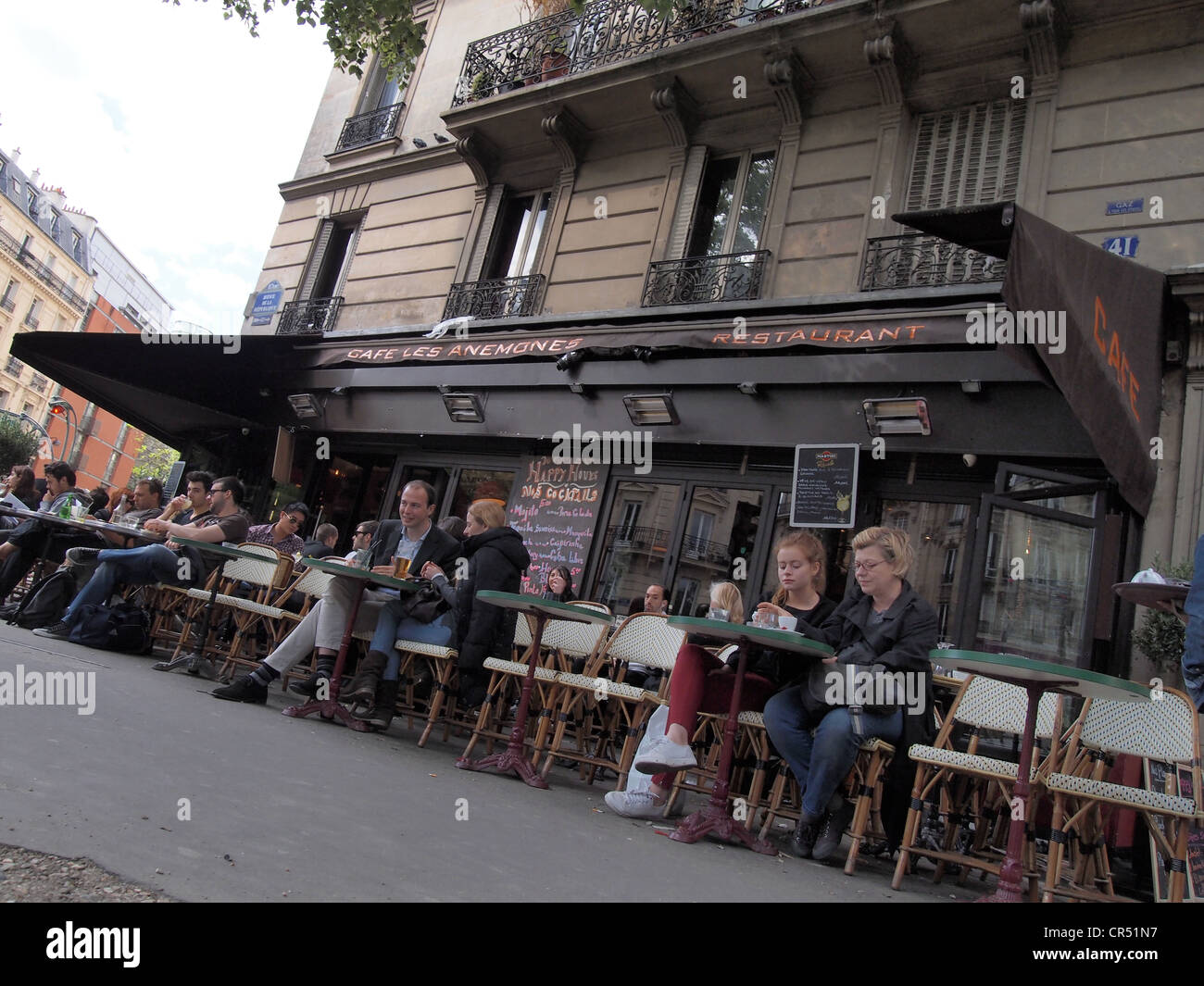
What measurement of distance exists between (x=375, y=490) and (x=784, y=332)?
639 cm

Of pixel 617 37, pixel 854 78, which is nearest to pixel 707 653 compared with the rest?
pixel 854 78

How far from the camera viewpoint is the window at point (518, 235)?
11141 mm

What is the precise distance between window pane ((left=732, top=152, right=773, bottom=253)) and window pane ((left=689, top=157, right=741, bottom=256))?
0.55ft

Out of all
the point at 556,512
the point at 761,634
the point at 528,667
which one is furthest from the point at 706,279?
the point at 761,634

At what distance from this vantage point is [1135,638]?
594 cm

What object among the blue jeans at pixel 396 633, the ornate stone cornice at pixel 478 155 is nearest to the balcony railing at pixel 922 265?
the blue jeans at pixel 396 633

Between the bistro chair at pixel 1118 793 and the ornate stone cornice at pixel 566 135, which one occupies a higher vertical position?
the ornate stone cornice at pixel 566 135

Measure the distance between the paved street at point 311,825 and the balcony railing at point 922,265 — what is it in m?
5.23

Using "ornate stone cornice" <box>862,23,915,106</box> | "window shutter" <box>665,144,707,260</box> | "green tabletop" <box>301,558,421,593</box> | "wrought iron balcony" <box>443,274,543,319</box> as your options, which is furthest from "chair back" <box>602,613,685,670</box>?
"ornate stone cornice" <box>862,23,915,106</box>

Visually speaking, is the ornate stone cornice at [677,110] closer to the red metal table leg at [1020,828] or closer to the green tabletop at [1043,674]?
the green tabletop at [1043,674]

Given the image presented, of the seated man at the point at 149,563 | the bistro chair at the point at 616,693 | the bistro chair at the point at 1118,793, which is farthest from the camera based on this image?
the seated man at the point at 149,563

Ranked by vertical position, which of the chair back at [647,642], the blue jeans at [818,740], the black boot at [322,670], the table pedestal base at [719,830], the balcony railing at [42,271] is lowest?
the table pedestal base at [719,830]

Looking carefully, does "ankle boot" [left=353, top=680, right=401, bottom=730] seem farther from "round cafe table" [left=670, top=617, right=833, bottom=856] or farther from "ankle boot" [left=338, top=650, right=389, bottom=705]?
"round cafe table" [left=670, top=617, right=833, bottom=856]

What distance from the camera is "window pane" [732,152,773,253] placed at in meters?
9.16
